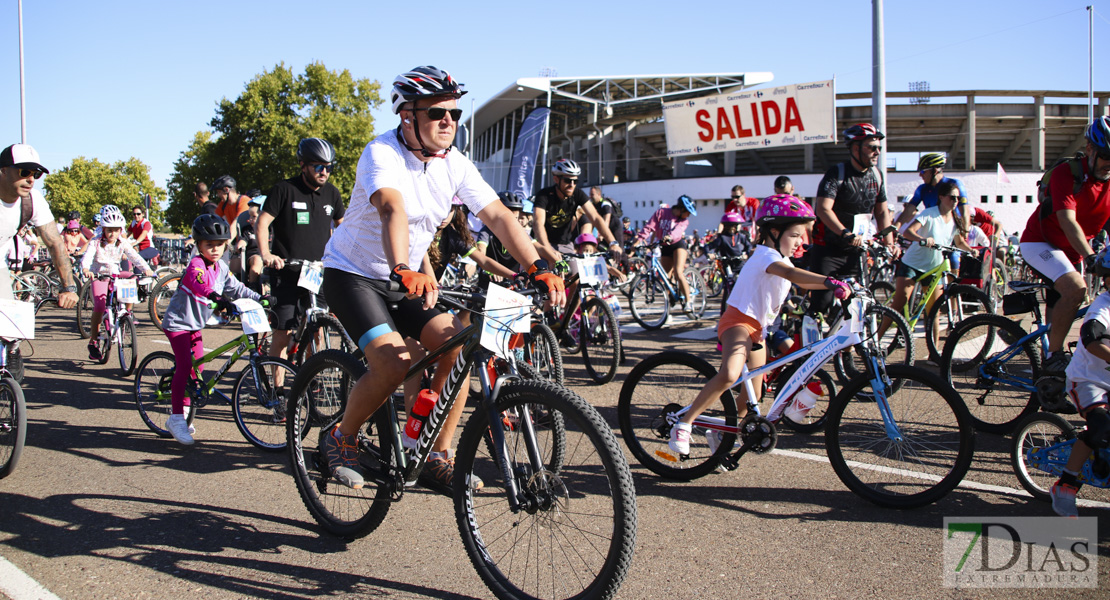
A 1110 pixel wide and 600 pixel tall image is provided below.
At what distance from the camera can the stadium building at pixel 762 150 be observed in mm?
36562

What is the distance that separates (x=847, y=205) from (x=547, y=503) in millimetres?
4919

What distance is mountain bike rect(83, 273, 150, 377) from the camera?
7.73 metres

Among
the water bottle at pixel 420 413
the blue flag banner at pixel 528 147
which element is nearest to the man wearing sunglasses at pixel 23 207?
the water bottle at pixel 420 413

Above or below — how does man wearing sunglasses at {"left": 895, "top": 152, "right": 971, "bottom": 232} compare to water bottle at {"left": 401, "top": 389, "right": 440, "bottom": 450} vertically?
above

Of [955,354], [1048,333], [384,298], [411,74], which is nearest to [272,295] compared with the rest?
[384,298]

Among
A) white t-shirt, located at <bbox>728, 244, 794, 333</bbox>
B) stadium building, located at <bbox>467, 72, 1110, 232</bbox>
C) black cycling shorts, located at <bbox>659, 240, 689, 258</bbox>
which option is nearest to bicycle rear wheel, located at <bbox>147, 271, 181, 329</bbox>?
black cycling shorts, located at <bbox>659, 240, 689, 258</bbox>

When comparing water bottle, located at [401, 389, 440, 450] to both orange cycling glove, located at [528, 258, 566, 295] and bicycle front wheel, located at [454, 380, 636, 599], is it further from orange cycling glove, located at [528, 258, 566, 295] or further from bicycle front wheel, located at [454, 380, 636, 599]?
orange cycling glove, located at [528, 258, 566, 295]

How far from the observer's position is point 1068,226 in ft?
16.5

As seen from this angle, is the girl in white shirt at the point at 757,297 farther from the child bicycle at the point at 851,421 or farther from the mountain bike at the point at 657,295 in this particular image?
the mountain bike at the point at 657,295

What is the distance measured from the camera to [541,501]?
9.31ft

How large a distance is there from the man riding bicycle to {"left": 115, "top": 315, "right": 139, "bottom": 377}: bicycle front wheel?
5272 millimetres

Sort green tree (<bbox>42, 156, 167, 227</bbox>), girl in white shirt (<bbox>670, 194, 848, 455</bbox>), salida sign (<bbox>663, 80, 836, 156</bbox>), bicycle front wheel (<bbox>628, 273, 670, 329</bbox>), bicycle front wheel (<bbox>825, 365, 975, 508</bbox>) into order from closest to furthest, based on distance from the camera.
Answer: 1. bicycle front wheel (<bbox>825, 365, 975, 508</bbox>)
2. girl in white shirt (<bbox>670, 194, 848, 455</bbox>)
3. bicycle front wheel (<bbox>628, 273, 670, 329</bbox>)
4. salida sign (<bbox>663, 80, 836, 156</bbox>)
5. green tree (<bbox>42, 156, 167, 227</bbox>)

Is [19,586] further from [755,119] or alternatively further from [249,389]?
[755,119]

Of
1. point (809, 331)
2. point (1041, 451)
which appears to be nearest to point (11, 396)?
point (809, 331)
